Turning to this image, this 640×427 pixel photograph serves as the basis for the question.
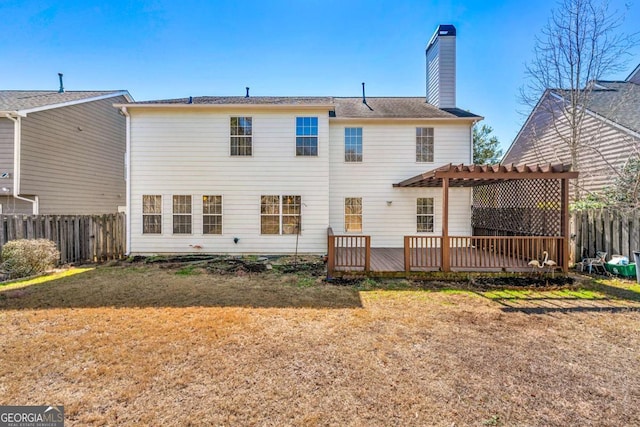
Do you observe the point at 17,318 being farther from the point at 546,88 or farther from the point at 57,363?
the point at 546,88

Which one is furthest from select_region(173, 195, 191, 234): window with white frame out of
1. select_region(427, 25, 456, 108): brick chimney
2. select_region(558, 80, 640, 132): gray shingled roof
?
select_region(558, 80, 640, 132): gray shingled roof

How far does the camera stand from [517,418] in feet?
8.12

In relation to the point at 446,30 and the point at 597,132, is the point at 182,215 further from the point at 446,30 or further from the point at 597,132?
the point at 597,132

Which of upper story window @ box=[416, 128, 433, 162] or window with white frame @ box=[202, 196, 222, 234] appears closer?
window with white frame @ box=[202, 196, 222, 234]

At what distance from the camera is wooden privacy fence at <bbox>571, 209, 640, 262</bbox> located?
7.53 metres

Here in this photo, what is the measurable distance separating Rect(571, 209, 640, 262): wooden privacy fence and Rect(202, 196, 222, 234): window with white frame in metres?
11.4

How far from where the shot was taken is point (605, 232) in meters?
8.12

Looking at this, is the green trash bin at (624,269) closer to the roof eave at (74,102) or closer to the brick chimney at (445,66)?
the brick chimney at (445,66)

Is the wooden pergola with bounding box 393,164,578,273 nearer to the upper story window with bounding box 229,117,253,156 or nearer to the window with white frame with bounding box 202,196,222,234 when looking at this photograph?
the upper story window with bounding box 229,117,253,156

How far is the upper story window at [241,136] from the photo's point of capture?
33.9 feet

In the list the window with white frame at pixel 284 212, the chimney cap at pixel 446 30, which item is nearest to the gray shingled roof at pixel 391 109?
the chimney cap at pixel 446 30

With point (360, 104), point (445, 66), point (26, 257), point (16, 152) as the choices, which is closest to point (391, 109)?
point (360, 104)

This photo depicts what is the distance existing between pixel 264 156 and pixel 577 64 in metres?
12.2

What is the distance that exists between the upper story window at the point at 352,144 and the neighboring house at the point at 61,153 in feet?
37.8
